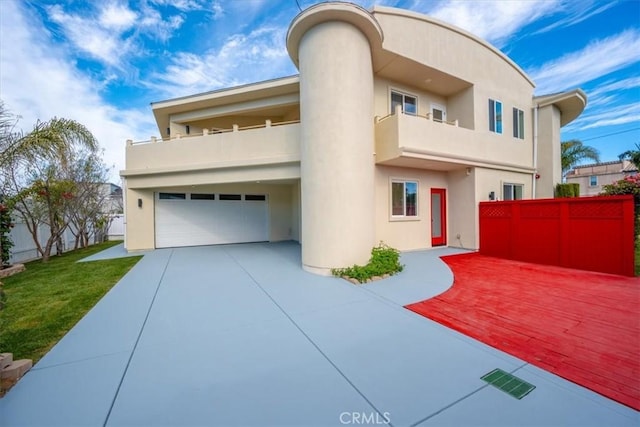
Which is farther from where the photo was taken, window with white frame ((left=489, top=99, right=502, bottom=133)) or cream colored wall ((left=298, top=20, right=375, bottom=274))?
window with white frame ((left=489, top=99, right=502, bottom=133))

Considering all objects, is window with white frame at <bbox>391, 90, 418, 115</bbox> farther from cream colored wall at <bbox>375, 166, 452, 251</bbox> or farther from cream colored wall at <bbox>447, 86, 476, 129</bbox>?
cream colored wall at <bbox>375, 166, 452, 251</bbox>

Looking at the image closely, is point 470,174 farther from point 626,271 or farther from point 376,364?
point 376,364

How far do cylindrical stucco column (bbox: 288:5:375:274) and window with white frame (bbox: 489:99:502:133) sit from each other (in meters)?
6.66

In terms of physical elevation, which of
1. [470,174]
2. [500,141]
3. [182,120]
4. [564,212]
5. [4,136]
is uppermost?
[182,120]

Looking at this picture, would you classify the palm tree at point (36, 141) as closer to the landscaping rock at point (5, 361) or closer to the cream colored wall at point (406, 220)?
the landscaping rock at point (5, 361)

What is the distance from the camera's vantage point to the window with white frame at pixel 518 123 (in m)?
11.0

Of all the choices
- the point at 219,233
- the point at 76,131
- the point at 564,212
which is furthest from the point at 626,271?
the point at 76,131

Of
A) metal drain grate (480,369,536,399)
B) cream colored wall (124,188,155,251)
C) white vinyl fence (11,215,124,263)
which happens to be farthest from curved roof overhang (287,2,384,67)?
white vinyl fence (11,215,124,263)

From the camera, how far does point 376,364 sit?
8.80 ft

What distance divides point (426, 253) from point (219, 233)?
30.1 ft

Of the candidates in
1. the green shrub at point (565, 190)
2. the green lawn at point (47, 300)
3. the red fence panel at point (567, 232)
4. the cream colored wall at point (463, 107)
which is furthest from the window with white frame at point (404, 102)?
the green lawn at point (47, 300)

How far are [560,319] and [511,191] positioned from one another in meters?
8.76

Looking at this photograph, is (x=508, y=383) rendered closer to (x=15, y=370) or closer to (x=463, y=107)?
(x=15, y=370)

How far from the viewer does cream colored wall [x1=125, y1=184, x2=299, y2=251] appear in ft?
34.4
